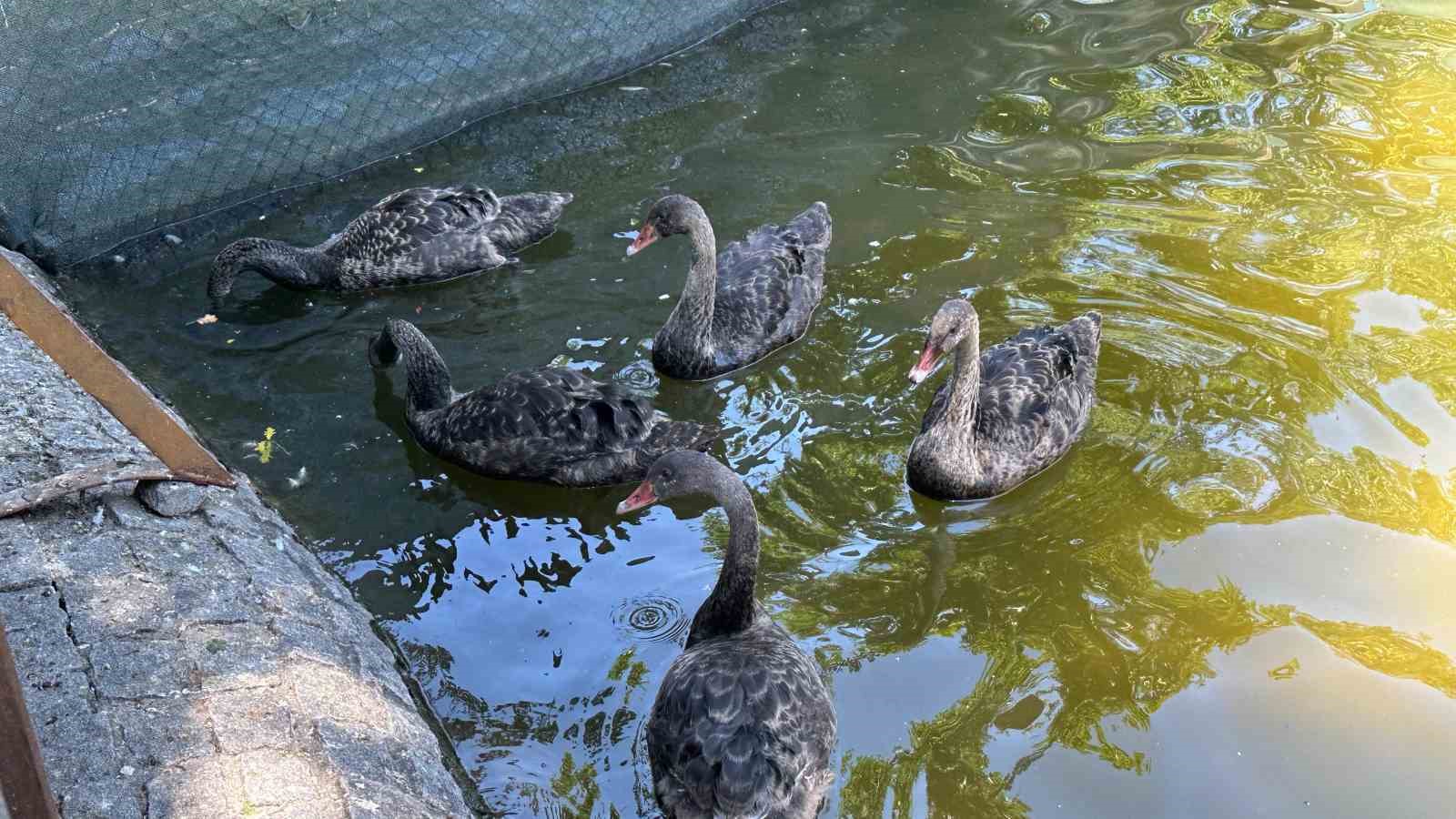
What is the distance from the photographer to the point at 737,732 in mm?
4113

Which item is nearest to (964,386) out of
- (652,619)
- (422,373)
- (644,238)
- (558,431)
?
(652,619)

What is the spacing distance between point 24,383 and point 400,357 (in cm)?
188

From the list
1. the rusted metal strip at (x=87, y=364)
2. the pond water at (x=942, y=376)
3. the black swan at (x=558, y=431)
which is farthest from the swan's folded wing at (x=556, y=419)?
the rusted metal strip at (x=87, y=364)

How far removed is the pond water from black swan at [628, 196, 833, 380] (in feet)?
0.53

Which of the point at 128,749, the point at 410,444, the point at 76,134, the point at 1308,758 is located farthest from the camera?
the point at 76,134

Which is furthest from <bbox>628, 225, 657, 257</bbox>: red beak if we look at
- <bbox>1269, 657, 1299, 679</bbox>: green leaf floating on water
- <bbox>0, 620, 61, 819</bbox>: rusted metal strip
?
<bbox>0, 620, 61, 819</bbox>: rusted metal strip

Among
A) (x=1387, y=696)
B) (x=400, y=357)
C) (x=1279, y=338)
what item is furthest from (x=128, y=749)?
(x=1279, y=338)

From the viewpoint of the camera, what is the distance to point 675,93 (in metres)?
9.30

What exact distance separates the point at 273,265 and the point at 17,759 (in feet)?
16.7

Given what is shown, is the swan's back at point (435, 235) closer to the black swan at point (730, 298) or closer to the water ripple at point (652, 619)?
the black swan at point (730, 298)

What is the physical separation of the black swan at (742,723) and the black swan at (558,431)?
4.20 feet

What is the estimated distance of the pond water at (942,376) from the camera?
4715mm

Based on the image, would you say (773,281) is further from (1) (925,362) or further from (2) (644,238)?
(1) (925,362)

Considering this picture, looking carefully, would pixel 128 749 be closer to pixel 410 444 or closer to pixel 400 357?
pixel 410 444
